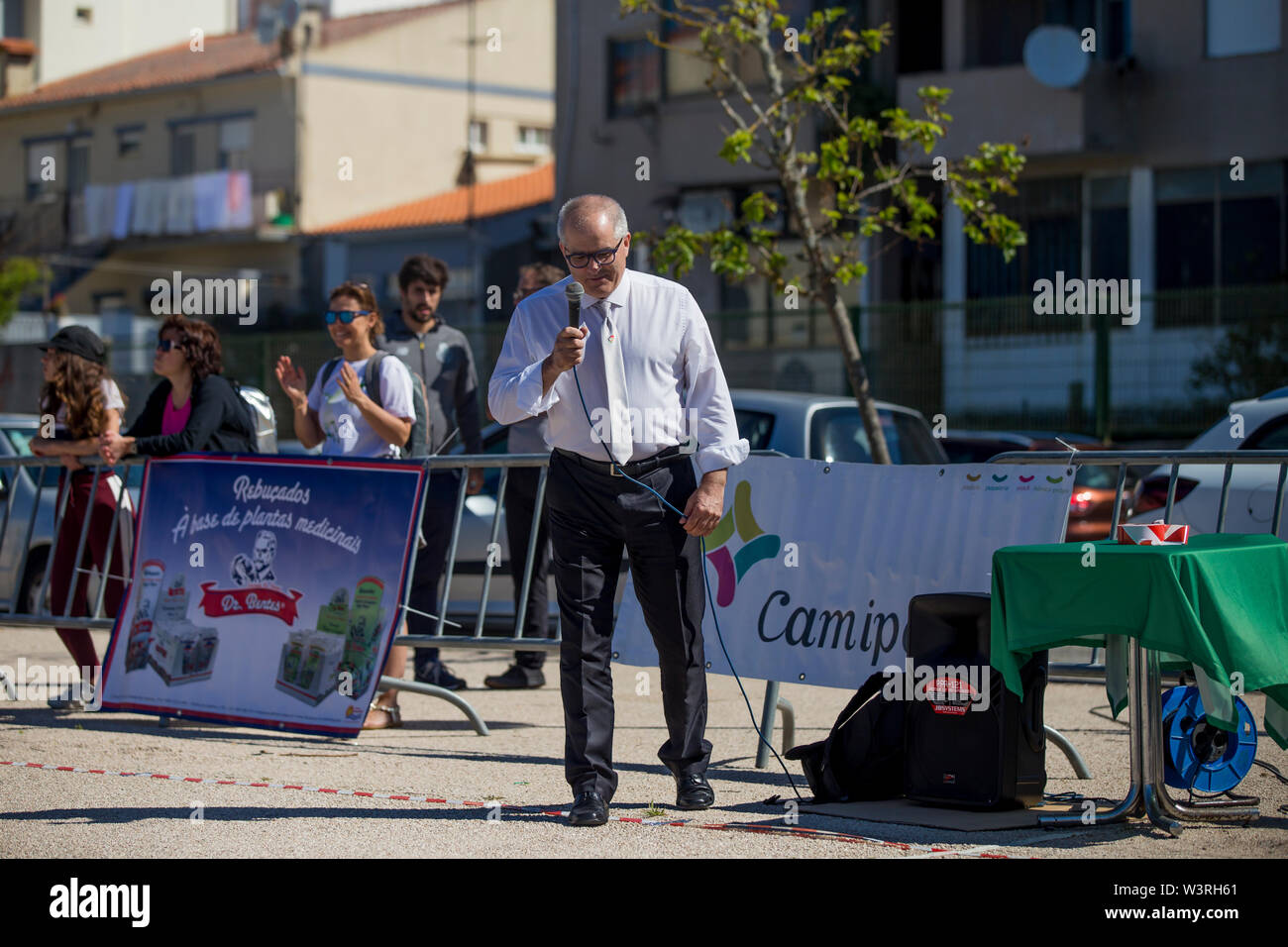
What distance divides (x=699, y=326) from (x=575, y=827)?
1.86 metres

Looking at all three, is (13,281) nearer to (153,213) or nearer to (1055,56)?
(153,213)

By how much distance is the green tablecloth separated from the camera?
538cm

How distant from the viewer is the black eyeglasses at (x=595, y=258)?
5.75 metres

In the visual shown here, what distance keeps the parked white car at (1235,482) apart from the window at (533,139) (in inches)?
1466

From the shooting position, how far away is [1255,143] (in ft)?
76.1

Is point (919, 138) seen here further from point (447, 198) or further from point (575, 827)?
point (447, 198)

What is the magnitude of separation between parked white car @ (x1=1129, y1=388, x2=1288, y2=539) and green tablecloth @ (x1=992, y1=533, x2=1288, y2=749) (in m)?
1.56

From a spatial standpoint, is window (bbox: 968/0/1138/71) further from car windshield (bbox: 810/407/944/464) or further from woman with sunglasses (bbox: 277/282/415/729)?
woman with sunglasses (bbox: 277/282/415/729)

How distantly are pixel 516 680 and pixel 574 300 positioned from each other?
4.77m

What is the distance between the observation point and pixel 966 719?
5.94 m

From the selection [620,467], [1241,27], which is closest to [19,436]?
[620,467]

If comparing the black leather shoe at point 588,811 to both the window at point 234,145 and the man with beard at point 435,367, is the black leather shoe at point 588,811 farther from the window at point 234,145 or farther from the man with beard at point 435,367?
the window at point 234,145

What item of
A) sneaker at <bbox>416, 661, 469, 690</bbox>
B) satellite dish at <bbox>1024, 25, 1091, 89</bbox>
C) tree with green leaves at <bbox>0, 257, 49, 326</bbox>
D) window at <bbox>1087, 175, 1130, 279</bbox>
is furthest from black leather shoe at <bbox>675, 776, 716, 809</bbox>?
tree with green leaves at <bbox>0, 257, 49, 326</bbox>

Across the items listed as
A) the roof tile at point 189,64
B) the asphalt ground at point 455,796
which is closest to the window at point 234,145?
the roof tile at point 189,64
